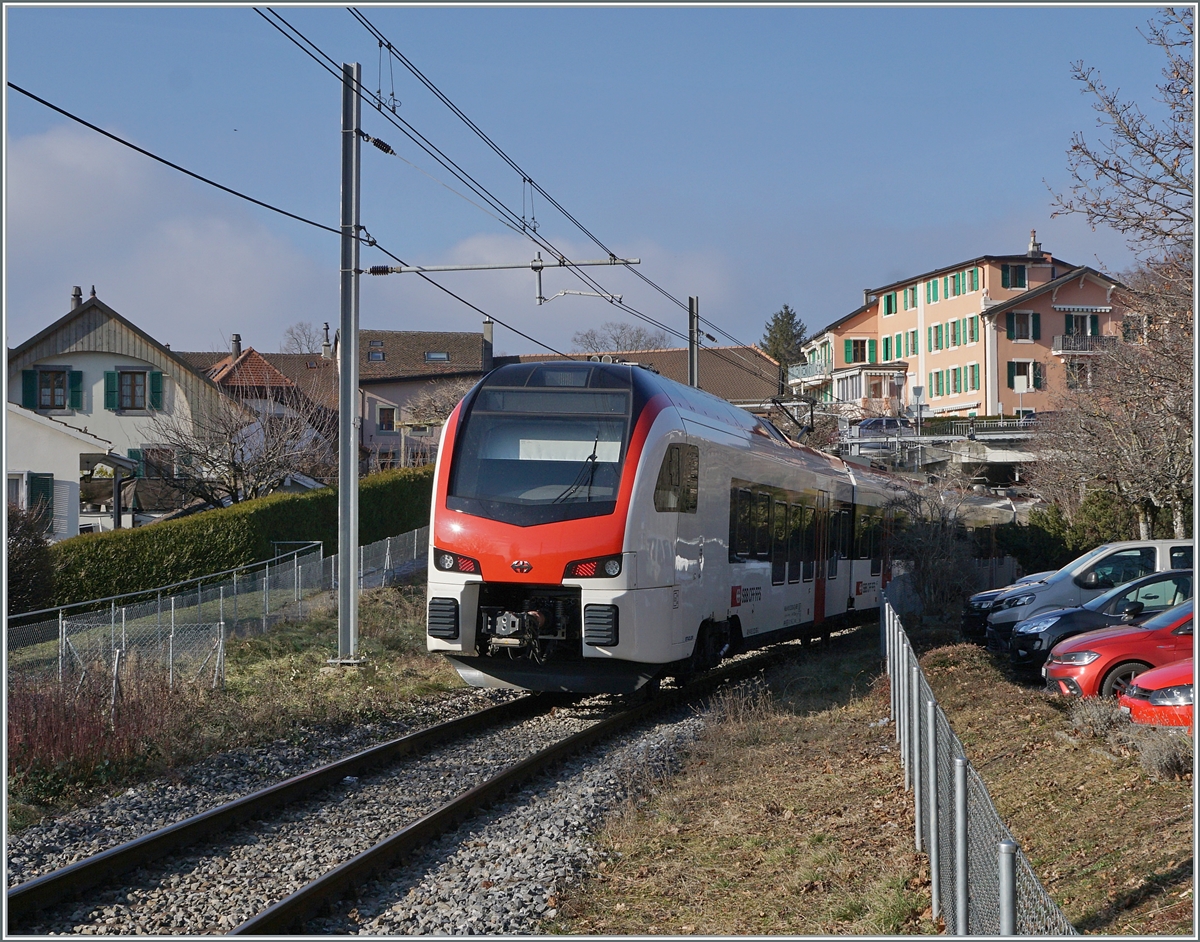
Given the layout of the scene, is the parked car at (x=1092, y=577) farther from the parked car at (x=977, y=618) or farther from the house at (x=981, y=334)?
the house at (x=981, y=334)


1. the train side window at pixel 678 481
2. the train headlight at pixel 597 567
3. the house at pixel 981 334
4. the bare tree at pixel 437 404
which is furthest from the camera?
the house at pixel 981 334

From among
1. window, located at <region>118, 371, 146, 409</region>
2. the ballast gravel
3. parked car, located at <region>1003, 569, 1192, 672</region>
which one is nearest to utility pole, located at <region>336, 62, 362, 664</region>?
the ballast gravel

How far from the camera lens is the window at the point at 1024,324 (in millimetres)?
69062

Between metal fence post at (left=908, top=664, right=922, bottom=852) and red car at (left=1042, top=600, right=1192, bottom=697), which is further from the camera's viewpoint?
red car at (left=1042, top=600, right=1192, bottom=697)

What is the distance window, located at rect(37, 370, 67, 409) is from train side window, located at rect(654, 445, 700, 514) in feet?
125

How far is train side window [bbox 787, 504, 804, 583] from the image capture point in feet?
60.5

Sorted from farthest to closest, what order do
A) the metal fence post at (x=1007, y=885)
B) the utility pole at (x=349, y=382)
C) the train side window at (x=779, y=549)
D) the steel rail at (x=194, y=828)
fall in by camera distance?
1. the train side window at (x=779, y=549)
2. the utility pole at (x=349, y=382)
3. the steel rail at (x=194, y=828)
4. the metal fence post at (x=1007, y=885)

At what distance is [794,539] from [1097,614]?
4.70m

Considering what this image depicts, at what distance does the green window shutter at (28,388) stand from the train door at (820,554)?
35177mm

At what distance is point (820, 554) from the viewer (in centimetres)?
2069

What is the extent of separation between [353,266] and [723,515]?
636cm

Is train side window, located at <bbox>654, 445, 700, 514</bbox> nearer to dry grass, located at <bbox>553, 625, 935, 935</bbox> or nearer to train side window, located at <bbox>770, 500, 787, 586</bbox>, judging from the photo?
dry grass, located at <bbox>553, 625, 935, 935</bbox>

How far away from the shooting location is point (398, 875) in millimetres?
7695

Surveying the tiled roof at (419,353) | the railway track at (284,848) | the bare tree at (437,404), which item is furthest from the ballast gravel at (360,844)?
the tiled roof at (419,353)
